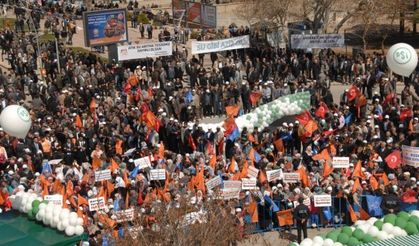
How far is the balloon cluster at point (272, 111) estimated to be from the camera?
24.5 metres

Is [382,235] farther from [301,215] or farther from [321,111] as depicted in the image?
[321,111]

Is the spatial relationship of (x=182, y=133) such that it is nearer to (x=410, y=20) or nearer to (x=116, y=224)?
(x=116, y=224)

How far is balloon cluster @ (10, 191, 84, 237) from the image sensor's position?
16.5 meters

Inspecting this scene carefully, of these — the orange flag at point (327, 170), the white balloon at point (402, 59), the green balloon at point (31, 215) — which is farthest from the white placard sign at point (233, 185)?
the white balloon at point (402, 59)

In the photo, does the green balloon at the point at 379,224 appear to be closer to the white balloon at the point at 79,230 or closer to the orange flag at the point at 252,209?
the orange flag at the point at 252,209

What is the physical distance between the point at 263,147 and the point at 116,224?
253 inches

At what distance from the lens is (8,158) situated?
21875mm

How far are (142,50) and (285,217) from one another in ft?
47.5

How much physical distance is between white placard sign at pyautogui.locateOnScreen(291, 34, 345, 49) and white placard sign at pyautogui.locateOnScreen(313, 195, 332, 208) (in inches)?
558

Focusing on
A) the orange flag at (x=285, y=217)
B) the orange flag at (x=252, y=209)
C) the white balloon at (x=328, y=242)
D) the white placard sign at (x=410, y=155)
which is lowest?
the orange flag at (x=285, y=217)

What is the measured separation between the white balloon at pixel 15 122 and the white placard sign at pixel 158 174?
438 centimetres

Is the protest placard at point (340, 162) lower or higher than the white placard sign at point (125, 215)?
higher

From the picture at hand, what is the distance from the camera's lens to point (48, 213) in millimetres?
16891

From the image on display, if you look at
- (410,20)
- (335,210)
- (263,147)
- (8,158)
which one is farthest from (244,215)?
(410,20)
